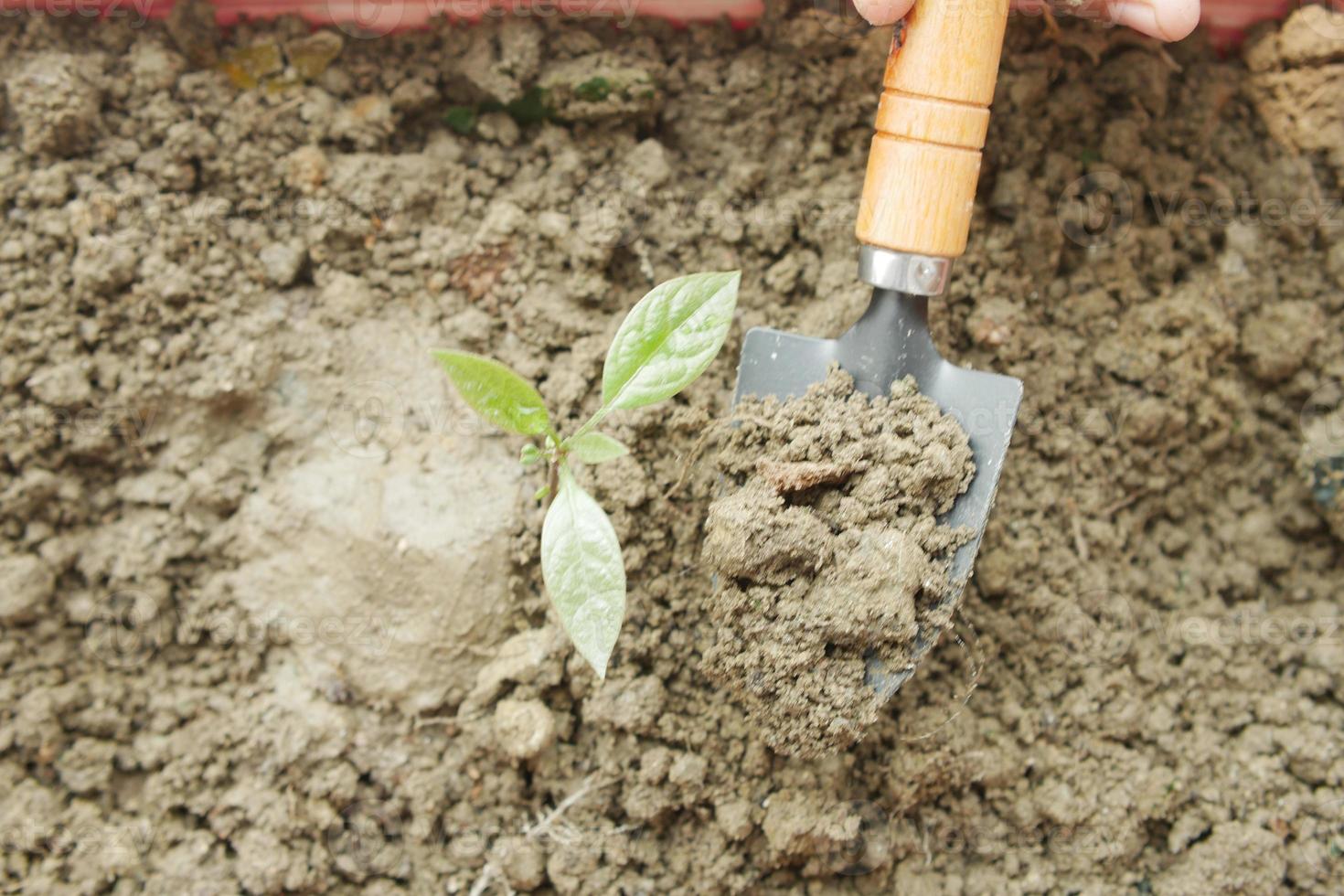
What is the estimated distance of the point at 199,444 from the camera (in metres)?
1.42

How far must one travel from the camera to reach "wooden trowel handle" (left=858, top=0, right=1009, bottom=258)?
1.15 metres

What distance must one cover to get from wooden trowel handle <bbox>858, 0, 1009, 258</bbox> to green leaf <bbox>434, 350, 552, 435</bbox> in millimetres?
457

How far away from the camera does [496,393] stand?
3.82 ft

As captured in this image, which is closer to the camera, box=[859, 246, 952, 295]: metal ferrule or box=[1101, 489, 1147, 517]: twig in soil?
box=[859, 246, 952, 295]: metal ferrule

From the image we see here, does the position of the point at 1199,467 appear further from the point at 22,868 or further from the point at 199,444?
the point at 22,868

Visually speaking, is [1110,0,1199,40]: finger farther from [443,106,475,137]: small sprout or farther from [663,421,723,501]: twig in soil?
[443,106,475,137]: small sprout

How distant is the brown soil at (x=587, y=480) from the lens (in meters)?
1.35

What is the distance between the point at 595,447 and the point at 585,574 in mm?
153

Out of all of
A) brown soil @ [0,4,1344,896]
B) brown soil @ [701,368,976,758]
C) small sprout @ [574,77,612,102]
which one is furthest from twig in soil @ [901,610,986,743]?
small sprout @ [574,77,612,102]

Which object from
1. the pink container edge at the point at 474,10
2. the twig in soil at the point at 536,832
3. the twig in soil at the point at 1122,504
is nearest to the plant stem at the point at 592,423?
the twig in soil at the point at 536,832

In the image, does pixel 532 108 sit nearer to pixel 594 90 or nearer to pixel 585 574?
pixel 594 90

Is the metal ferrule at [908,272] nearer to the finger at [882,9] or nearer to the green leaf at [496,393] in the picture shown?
the finger at [882,9]

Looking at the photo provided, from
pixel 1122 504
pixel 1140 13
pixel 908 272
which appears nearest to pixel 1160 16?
pixel 1140 13

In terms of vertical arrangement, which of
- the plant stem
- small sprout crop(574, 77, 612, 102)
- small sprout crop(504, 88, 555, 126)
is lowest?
the plant stem
